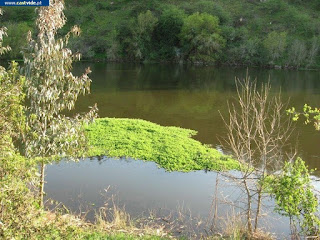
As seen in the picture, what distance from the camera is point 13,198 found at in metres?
4.82

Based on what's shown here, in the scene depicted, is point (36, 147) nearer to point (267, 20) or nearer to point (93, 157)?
point (93, 157)

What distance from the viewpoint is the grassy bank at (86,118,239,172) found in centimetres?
1844

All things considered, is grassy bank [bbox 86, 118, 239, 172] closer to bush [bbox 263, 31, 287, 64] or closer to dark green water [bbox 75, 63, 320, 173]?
dark green water [bbox 75, 63, 320, 173]

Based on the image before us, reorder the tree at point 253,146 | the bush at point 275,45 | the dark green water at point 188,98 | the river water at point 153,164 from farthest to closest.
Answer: the bush at point 275,45
the dark green water at point 188,98
the river water at point 153,164
the tree at point 253,146

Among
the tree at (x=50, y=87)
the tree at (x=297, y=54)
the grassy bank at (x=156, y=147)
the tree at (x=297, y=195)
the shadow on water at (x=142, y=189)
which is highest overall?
the tree at (x=297, y=54)

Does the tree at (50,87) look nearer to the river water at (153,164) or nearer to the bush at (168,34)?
the river water at (153,164)

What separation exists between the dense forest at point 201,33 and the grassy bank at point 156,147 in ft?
163

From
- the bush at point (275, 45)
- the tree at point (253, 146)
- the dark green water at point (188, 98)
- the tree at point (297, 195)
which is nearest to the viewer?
the tree at point (297, 195)

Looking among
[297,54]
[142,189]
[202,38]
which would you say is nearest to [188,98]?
[142,189]

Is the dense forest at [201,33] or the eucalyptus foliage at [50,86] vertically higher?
the dense forest at [201,33]

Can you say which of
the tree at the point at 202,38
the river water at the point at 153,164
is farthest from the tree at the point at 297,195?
the tree at the point at 202,38

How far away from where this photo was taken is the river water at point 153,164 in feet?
48.4

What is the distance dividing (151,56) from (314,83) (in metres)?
37.9

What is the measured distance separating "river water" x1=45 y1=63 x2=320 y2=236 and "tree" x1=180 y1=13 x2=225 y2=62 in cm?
2597
